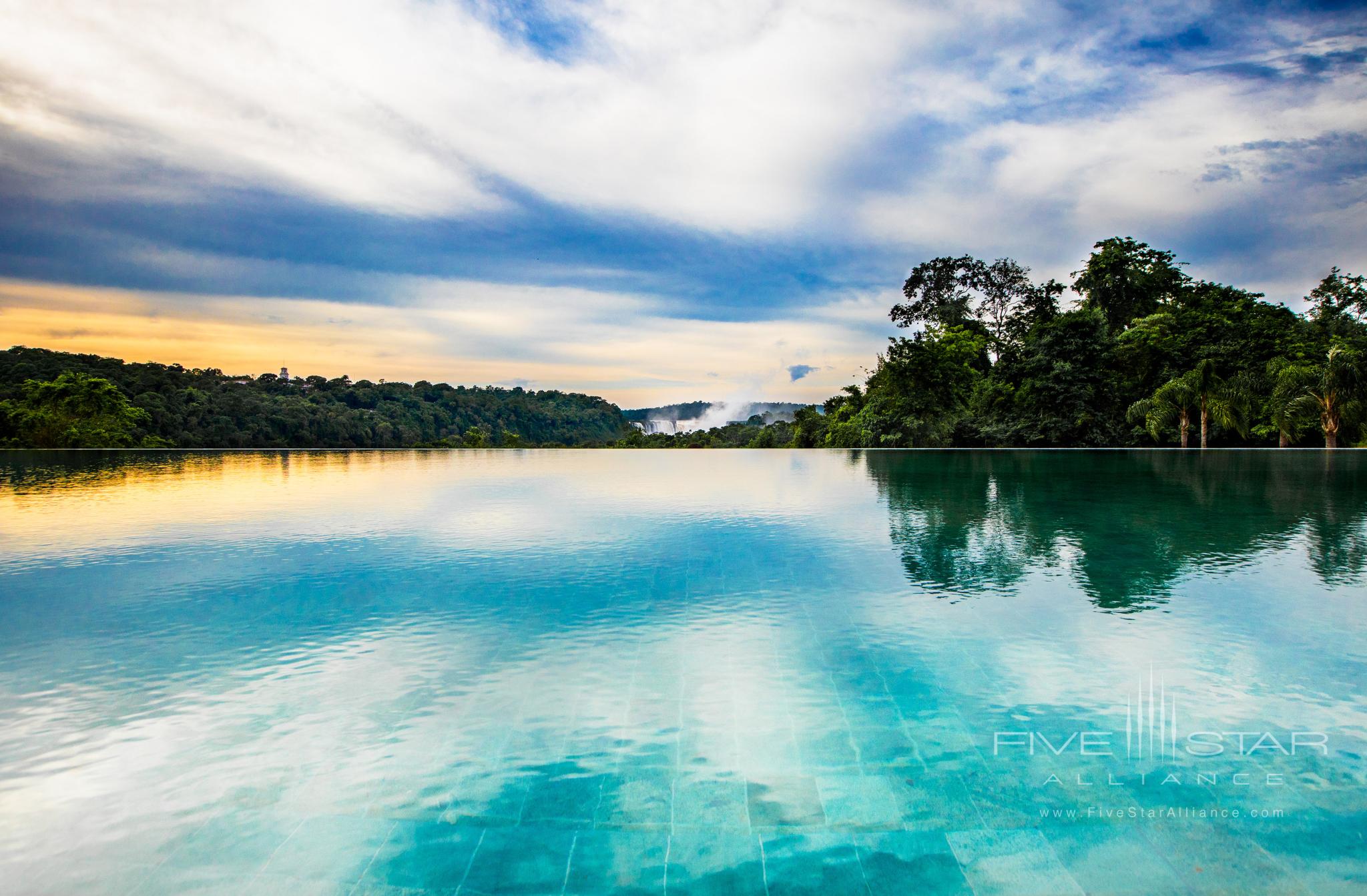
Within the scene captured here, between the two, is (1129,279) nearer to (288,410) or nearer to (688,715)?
(688,715)

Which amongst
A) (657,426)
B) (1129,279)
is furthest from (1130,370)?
(657,426)

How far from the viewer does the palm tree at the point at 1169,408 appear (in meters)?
20.0

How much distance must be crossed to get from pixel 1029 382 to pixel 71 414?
36845 millimetres

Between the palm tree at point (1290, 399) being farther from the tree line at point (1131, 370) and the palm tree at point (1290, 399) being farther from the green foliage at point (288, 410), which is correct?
the green foliage at point (288, 410)

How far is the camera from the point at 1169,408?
66.3 ft

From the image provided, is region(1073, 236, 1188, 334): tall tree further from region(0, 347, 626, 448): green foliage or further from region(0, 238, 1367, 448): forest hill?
region(0, 347, 626, 448): green foliage

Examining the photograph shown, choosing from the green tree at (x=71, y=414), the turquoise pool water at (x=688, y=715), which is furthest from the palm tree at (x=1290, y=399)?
the green tree at (x=71, y=414)

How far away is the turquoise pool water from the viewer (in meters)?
1.67

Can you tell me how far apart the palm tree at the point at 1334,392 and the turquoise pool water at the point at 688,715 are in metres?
18.4

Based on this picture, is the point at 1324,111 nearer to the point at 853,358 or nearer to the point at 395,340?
the point at 853,358

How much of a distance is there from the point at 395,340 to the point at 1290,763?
29997mm

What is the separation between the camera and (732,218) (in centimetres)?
1919

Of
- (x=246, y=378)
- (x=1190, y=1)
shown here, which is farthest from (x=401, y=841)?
(x=246, y=378)

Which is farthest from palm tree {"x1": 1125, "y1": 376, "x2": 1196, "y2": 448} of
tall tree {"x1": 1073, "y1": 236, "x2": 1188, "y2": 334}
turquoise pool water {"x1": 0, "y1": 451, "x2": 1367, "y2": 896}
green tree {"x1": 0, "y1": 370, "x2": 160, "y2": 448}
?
green tree {"x1": 0, "y1": 370, "x2": 160, "y2": 448}
